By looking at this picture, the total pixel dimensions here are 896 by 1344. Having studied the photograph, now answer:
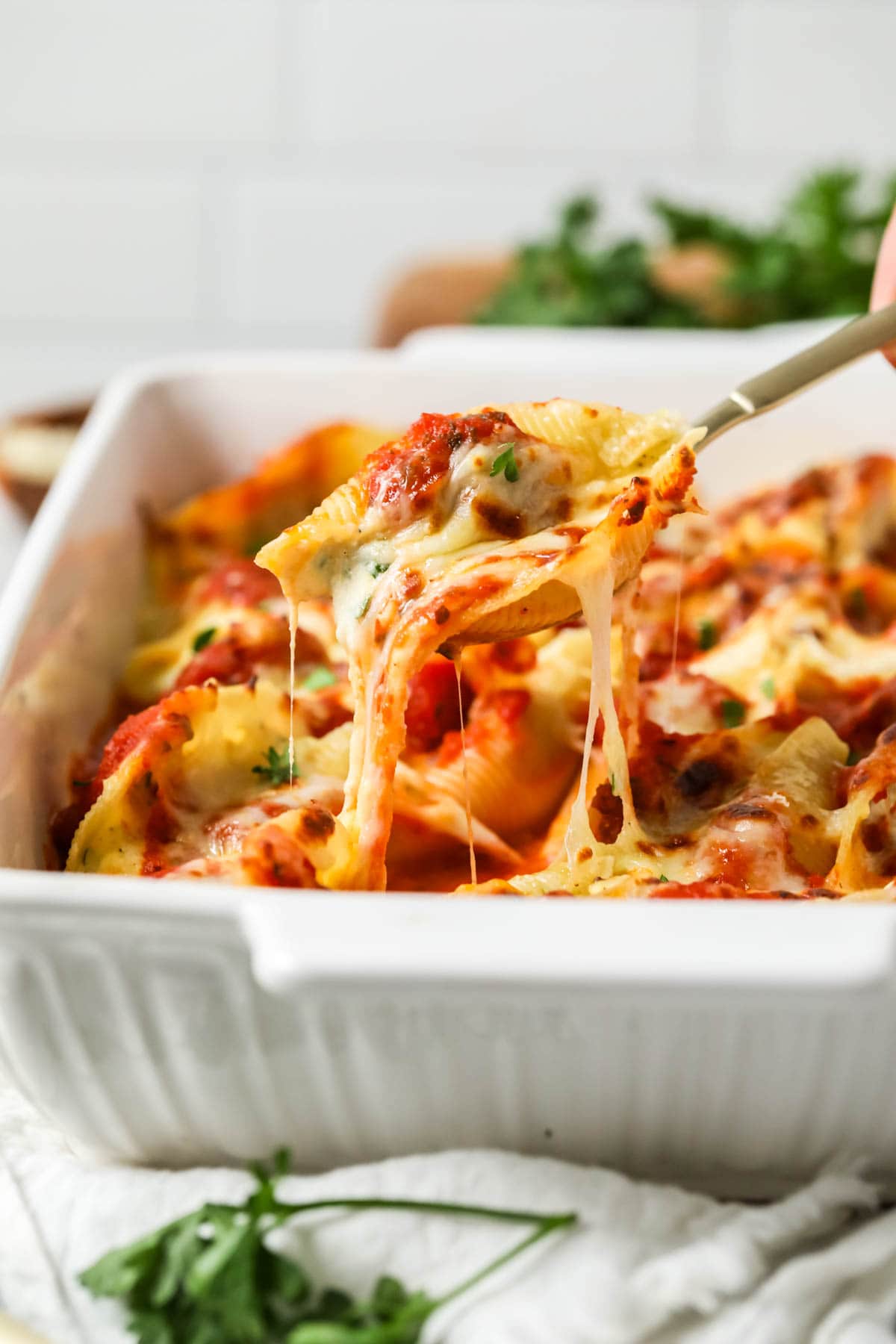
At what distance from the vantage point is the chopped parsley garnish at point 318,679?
2.13m

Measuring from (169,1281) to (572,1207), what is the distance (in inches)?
14.5

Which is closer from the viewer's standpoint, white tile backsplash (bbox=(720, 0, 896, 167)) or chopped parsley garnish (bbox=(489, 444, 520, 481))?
chopped parsley garnish (bbox=(489, 444, 520, 481))

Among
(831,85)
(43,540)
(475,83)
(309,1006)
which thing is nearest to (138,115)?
(475,83)

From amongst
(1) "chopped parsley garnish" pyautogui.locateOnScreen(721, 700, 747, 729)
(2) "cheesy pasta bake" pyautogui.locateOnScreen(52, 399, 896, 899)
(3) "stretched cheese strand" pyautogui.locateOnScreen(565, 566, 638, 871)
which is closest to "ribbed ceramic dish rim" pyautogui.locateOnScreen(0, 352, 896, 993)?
(2) "cheesy pasta bake" pyautogui.locateOnScreen(52, 399, 896, 899)

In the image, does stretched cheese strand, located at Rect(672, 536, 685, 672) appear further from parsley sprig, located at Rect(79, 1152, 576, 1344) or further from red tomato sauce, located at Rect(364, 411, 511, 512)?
parsley sprig, located at Rect(79, 1152, 576, 1344)

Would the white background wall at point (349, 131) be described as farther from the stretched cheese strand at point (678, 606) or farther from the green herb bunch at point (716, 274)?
the stretched cheese strand at point (678, 606)

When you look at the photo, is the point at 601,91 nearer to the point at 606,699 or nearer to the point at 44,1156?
the point at 606,699

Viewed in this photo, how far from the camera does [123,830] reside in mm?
1787

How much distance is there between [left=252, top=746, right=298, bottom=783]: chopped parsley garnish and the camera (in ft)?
6.22

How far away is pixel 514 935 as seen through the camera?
1.30 metres

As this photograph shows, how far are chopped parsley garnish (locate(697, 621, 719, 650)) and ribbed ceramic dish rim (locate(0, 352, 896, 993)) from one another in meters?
1.02

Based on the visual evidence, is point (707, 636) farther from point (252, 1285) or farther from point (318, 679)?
point (252, 1285)

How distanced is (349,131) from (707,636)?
4.13 m

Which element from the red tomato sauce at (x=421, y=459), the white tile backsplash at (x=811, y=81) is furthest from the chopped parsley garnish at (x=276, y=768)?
the white tile backsplash at (x=811, y=81)
